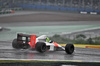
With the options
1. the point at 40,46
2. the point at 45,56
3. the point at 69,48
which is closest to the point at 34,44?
the point at 40,46

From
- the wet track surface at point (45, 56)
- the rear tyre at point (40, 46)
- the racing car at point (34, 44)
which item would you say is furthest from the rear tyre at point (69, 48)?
the rear tyre at point (40, 46)

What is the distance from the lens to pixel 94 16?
72.5 ft

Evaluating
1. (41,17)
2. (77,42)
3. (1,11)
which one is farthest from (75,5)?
(1,11)

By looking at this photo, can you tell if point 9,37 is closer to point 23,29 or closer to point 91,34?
point 23,29

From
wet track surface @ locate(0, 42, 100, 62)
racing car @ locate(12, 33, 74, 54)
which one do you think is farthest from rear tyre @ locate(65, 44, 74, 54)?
wet track surface @ locate(0, 42, 100, 62)

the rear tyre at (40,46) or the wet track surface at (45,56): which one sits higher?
the rear tyre at (40,46)

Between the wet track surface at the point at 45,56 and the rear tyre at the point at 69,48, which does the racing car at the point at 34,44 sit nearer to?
the rear tyre at the point at 69,48

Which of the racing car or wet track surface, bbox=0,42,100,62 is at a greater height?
the racing car

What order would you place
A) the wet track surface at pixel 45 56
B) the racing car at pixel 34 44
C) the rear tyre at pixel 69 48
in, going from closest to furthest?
1. the wet track surface at pixel 45 56
2. the racing car at pixel 34 44
3. the rear tyre at pixel 69 48

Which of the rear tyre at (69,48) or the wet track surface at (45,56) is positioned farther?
the rear tyre at (69,48)

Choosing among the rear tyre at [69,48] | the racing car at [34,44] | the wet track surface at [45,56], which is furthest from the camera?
the rear tyre at [69,48]

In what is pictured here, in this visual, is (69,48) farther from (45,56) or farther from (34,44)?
(34,44)

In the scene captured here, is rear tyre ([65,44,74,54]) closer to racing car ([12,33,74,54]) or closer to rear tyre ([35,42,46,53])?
racing car ([12,33,74,54])

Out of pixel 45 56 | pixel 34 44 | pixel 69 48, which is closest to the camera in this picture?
pixel 45 56
